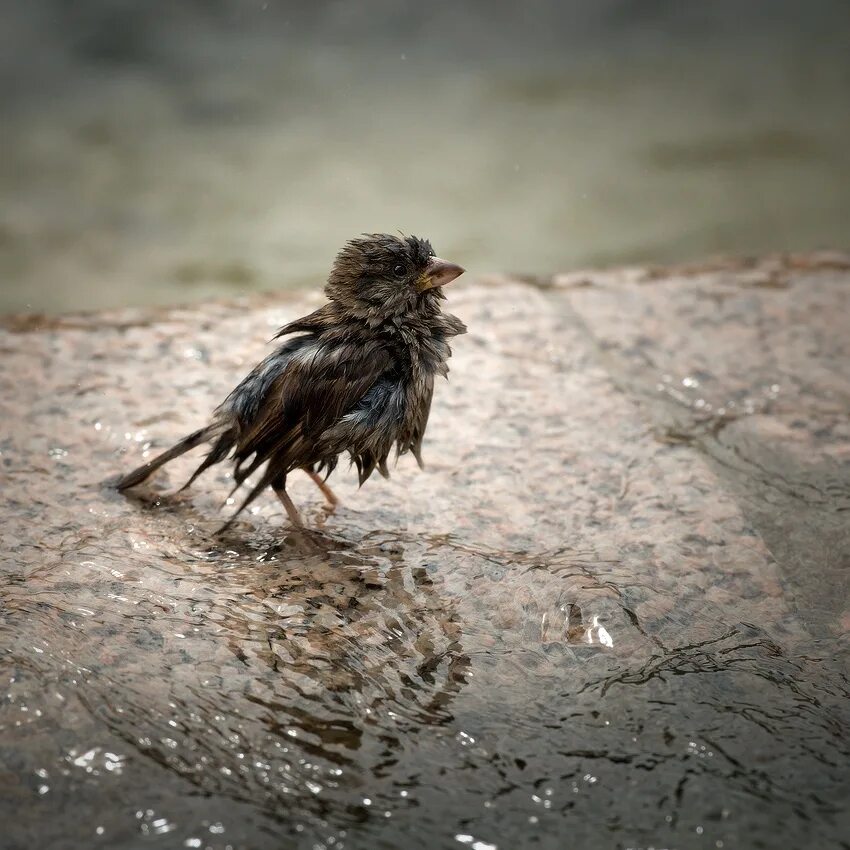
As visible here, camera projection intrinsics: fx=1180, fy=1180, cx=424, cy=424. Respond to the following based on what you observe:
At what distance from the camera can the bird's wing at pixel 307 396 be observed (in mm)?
3547

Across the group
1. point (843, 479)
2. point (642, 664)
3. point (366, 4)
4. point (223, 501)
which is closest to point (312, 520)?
point (223, 501)

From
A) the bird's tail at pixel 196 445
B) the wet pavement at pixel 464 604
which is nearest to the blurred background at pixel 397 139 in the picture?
the wet pavement at pixel 464 604

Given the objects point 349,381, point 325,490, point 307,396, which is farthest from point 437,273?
point 325,490

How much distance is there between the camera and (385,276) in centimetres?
372

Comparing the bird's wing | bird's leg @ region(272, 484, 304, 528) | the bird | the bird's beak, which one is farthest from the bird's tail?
the bird's beak

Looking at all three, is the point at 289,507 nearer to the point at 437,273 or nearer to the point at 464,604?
the point at 464,604

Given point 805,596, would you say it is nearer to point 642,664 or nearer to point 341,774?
point 642,664

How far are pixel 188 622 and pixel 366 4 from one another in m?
7.56

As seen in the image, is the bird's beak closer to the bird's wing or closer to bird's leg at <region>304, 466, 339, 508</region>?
the bird's wing

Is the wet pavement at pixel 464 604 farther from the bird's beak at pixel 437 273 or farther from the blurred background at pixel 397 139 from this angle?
the blurred background at pixel 397 139

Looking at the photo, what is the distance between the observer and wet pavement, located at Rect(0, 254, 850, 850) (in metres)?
2.48

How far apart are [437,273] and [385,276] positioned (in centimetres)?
17

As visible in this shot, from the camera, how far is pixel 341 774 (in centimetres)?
255

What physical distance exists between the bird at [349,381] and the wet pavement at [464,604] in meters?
0.23
